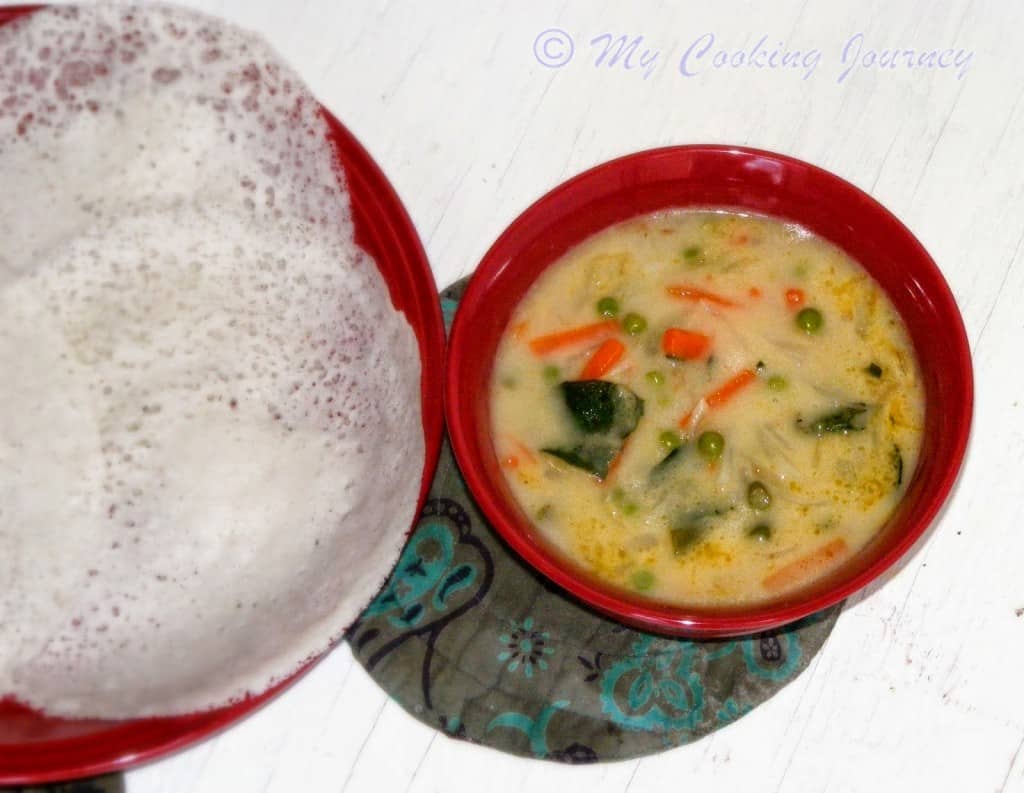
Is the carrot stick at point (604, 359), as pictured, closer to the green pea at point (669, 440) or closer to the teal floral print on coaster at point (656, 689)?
the green pea at point (669, 440)

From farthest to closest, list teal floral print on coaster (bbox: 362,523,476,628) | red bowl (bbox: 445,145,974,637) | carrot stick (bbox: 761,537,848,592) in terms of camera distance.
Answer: teal floral print on coaster (bbox: 362,523,476,628), carrot stick (bbox: 761,537,848,592), red bowl (bbox: 445,145,974,637)

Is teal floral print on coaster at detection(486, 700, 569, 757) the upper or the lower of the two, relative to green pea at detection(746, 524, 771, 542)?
lower

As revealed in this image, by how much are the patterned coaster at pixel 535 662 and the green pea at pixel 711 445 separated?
26cm

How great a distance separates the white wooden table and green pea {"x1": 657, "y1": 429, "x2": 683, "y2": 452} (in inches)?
13.7

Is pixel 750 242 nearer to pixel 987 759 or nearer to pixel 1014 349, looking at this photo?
pixel 1014 349

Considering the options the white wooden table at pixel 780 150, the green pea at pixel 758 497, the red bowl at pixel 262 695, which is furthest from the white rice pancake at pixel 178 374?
the green pea at pixel 758 497

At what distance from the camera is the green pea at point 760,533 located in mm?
1481

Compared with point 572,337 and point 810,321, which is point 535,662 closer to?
point 572,337

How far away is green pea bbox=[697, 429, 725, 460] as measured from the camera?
4.97ft

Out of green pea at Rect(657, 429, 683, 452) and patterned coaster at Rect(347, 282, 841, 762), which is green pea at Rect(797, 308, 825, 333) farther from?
patterned coaster at Rect(347, 282, 841, 762)

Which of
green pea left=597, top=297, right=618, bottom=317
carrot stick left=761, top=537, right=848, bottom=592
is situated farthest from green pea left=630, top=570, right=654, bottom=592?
green pea left=597, top=297, right=618, bottom=317

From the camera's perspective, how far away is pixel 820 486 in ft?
4.96

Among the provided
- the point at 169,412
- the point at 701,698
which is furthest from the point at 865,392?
the point at 169,412

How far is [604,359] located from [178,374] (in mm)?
585
